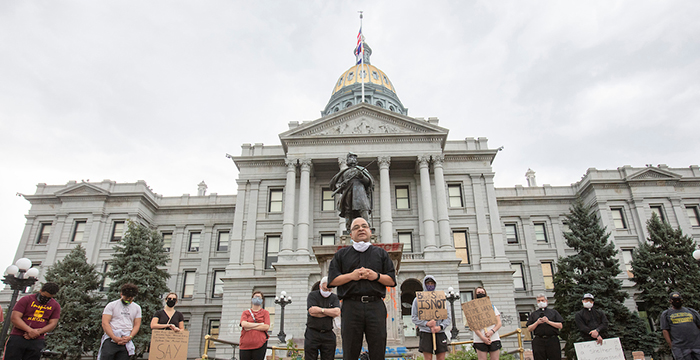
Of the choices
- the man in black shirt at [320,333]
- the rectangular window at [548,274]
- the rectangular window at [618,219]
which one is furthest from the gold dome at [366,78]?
the man in black shirt at [320,333]

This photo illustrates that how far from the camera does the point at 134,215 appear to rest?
1455 inches

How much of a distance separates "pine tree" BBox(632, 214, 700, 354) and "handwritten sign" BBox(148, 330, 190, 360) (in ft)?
86.9

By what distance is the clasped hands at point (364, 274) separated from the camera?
5.01m

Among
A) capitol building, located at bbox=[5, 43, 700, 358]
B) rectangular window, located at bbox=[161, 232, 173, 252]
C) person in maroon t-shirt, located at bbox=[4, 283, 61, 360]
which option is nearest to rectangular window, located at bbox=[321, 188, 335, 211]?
capitol building, located at bbox=[5, 43, 700, 358]

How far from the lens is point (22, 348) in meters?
7.20

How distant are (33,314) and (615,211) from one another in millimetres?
39148

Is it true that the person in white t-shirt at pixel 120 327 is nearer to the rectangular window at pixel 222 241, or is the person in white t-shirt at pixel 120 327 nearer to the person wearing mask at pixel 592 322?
the person wearing mask at pixel 592 322

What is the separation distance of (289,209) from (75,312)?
14.3 m

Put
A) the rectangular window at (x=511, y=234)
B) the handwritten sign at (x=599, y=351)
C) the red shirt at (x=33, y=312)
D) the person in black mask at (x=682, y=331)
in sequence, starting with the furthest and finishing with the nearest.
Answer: the rectangular window at (x=511, y=234)
the handwritten sign at (x=599, y=351)
the person in black mask at (x=682, y=331)
the red shirt at (x=33, y=312)

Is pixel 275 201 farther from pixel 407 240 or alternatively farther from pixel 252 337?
pixel 252 337

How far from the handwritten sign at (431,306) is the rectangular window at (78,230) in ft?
122

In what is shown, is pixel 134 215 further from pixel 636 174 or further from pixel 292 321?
pixel 636 174

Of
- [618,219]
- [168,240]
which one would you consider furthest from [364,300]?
[168,240]

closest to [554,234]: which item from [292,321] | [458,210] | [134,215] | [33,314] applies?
[458,210]
